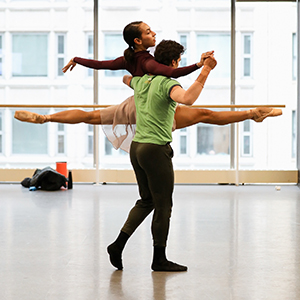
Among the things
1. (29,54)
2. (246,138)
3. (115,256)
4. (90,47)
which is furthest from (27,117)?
(29,54)

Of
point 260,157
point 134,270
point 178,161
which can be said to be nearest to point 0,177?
point 178,161

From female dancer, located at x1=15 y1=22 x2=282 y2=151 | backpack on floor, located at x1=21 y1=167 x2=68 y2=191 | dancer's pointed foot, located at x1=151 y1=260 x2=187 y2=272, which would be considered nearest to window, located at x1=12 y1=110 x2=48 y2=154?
backpack on floor, located at x1=21 y1=167 x2=68 y2=191

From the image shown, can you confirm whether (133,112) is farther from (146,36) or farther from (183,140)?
(183,140)

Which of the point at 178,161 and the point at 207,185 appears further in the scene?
the point at 178,161

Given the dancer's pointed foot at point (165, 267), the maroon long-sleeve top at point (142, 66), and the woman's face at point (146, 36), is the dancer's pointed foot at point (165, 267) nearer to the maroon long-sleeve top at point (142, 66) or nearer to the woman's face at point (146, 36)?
the maroon long-sleeve top at point (142, 66)

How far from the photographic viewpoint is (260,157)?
6.92 metres

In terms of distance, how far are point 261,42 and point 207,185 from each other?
2189 millimetres

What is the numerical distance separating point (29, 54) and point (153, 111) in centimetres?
544

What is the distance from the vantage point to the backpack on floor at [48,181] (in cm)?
591

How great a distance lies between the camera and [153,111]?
2.50 m

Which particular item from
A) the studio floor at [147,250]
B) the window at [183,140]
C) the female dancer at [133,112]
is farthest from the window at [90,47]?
the female dancer at [133,112]

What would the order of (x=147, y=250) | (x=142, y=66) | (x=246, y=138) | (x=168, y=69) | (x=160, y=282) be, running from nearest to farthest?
1. (x=168, y=69)
2. (x=160, y=282)
3. (x=142, y=66)
4. (x=147, y=250)
5. (x=246, y=138)

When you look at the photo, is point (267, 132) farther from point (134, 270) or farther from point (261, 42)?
point (134, 270)

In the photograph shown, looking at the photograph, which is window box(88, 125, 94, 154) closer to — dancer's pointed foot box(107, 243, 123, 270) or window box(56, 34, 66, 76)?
window box(56, 34, 66, 76)
